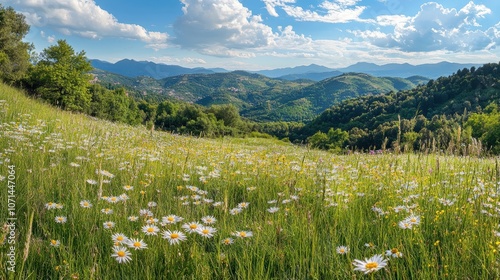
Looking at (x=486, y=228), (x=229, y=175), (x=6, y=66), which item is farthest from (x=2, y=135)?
(x=6, y=66)

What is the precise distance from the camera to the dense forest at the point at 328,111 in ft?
30.6

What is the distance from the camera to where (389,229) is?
2.92 m

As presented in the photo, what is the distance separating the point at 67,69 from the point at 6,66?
9.26m

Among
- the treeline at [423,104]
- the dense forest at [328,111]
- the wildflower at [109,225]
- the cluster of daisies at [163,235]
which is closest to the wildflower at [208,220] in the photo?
the cluster of daisies at [163,235]

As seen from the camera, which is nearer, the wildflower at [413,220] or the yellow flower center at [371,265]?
the yellow flower center at [371,265]

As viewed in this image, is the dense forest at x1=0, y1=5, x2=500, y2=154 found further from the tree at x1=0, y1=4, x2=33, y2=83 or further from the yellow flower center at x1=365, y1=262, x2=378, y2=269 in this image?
the yellow flower center at x1=365, y1=262, x2=378, y2=269

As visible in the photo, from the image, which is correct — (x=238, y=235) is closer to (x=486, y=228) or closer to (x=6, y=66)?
(x=486, y=228)

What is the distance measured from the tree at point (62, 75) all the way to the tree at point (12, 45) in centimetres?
257

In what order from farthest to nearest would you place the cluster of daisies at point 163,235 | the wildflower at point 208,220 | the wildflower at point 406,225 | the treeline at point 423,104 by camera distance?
the treeline at point 423,104 < the wildflower at point 208,220 < the wildflower at point 406,225 < the cluster of daisies at point 163,235

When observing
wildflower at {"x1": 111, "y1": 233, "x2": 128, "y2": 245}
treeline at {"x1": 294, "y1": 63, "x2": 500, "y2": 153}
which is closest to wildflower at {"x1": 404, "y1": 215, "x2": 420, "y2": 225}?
wildflower at {"x1": 111, "y1": 233, "x2": 128, "y2": 245}

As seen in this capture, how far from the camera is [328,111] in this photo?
589ft

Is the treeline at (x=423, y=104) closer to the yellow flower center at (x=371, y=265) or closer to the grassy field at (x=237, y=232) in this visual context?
the grassy field at (x=237, y=232)

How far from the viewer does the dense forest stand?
934cm

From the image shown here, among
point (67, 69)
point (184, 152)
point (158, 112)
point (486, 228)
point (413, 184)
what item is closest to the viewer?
point (486, 228)
